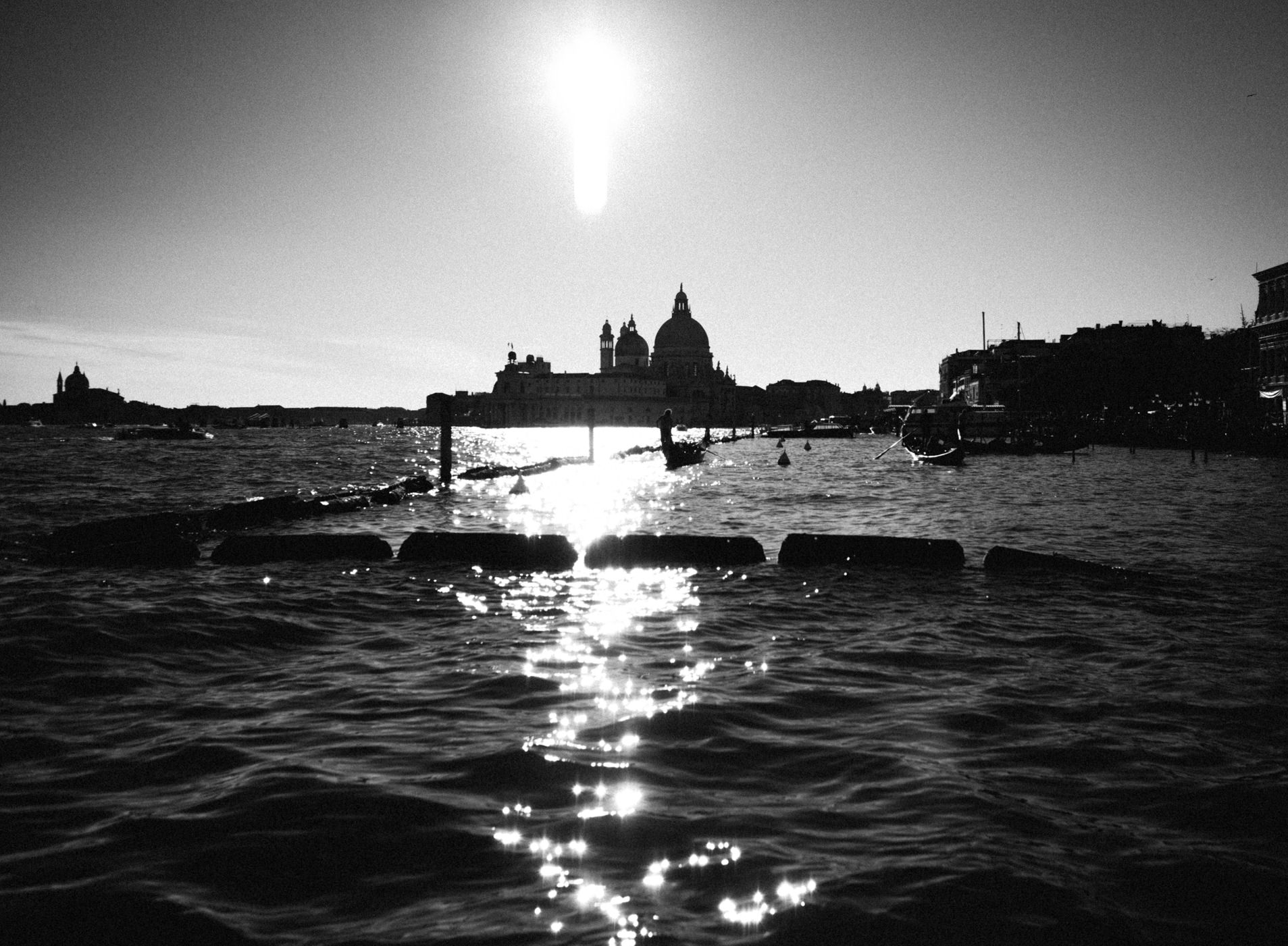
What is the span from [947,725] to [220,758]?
13.3 feet

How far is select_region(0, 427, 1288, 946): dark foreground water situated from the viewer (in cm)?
361

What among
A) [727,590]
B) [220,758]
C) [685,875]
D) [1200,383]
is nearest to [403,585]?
[727,590]

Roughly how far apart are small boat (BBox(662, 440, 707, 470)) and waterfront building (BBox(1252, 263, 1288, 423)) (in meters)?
36.7

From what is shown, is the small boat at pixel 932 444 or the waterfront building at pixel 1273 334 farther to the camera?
the waterfront building at pixel 1273 334

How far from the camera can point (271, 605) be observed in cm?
1030

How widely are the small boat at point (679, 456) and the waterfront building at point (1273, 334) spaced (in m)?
36.7

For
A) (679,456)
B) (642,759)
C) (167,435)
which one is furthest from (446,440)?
(167,435)

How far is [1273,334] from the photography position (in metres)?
66.6

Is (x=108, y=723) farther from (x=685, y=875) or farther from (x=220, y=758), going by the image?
(x=685, y=875)

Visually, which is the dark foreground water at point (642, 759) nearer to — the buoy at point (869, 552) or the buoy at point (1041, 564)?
the buoy at point (1041, 564)

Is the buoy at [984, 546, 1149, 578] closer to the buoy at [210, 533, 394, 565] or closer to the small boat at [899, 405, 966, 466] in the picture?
the buoy at [210, 533, 394, 565]

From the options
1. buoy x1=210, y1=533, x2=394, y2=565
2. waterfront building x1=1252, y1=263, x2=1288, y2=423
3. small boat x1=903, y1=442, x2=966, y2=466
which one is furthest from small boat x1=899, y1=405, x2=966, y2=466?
buoy x1=210, y1=533, x2=394, y2=565

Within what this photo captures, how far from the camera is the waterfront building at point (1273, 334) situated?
2510 inches

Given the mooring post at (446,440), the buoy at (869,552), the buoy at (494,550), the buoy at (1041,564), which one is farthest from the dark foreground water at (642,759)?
the mooring post at (446,440)
